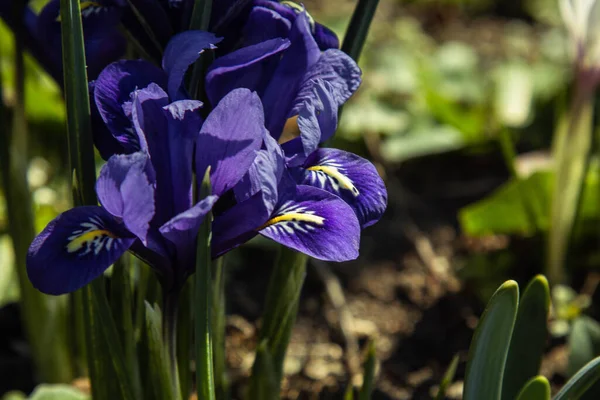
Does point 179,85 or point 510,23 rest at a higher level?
point 179,85

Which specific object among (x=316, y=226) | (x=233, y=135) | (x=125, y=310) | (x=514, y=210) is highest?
(x=233, y=135)

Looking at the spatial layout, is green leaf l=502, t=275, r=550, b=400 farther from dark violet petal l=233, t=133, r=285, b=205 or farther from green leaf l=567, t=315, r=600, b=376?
dark violet petal l=233, t=133, r=285, b=205

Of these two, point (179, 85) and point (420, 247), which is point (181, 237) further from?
point (420, 247)

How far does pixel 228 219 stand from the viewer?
0.80 metres

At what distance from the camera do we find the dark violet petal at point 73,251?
72 cm

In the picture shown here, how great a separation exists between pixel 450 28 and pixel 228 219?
258 centimetres

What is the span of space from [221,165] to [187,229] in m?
0.08

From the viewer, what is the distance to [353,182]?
854 mm

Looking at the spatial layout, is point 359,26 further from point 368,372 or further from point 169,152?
point 368,372

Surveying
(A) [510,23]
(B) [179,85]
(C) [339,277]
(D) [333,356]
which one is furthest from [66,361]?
(A) [510,23]

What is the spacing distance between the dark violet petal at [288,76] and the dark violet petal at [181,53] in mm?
96

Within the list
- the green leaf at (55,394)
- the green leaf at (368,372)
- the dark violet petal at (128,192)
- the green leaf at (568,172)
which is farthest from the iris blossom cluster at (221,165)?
the green leaf at (568,172)

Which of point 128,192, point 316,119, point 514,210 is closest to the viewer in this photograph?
point 128,192

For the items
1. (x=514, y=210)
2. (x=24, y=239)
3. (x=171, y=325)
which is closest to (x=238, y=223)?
(x=171, y=325)
